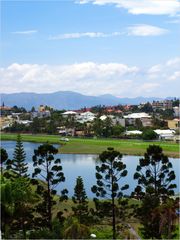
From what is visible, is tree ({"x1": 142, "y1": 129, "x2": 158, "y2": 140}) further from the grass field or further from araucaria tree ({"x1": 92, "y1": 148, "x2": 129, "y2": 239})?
araucaria tree ({"x1": 92, "y1": 148, "x2": 129, "y2": 239})

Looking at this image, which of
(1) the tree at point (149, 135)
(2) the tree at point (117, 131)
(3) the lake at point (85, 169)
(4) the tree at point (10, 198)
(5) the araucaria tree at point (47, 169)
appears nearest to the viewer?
(4) the tree at point (10, 198)

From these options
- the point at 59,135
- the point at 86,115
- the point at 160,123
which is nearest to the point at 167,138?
the point at 160,123

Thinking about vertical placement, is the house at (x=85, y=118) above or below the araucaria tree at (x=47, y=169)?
above

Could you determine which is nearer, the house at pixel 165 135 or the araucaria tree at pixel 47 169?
the araucaria tree at pixel 47 169

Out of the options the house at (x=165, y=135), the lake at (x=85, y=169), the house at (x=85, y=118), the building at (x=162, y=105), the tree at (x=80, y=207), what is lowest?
the lake at (x=85, y=169)

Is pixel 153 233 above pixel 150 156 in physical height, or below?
below

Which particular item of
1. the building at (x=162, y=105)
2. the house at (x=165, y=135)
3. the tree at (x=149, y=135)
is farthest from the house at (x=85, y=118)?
the building at (x=162, y=105)

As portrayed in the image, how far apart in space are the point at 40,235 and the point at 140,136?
1423 inches

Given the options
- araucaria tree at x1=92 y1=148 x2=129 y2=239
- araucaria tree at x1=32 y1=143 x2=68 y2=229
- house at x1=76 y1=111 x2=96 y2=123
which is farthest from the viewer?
house at x1=76 y1=111 x2=96 y2=123

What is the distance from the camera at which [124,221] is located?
12812 mm

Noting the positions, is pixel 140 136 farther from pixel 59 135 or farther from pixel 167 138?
pixel 59 135

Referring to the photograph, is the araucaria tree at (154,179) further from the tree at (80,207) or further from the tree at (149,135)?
the tree at (149,135)

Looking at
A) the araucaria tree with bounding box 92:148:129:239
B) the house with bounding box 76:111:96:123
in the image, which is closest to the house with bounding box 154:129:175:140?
the house with bounding box 76:111:96:123

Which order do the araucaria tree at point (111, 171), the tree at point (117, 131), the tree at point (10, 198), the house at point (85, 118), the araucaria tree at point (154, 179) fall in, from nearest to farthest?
the tree at point (10, 198)
the araucaria tree at point (154, 179)
the araucaria tree at point (111, 171)
the tree at point (117, 131)
the house at point (85, 118)
